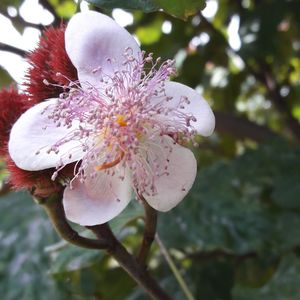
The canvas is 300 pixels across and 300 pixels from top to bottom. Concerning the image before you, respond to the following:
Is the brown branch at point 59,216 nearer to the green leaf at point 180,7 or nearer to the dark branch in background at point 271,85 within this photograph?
the green leaf at point 180,7

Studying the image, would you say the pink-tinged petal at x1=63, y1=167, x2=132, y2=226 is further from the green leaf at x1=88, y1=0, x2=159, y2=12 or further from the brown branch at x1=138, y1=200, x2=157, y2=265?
the green leaf at x1=88, y1=0, x2=159, y2=12

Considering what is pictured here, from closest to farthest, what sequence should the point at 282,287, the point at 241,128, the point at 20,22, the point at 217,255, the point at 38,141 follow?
the point at 38,141
the point at 20,22
the point at 282,287
the point at 217,255
the point at 241,128

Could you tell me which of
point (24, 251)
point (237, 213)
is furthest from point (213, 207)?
point (24, 251)

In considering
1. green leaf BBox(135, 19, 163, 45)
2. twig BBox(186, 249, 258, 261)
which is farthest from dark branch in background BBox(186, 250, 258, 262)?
green leaf BBox(135, 19, 163, 45)

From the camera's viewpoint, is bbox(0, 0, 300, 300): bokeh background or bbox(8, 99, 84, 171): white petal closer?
bbox(8, 99, 84, 171): white petal

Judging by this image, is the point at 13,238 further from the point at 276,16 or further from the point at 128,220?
the point at 276,16

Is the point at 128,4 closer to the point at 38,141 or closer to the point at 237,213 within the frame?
the point at 38,141
